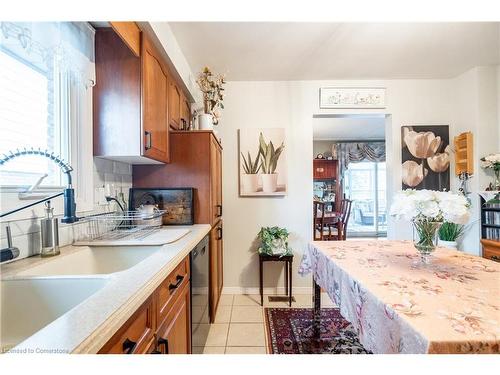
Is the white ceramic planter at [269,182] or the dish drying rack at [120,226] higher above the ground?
the white ceramic planter at [269,182]

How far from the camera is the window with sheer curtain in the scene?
1.03 metres

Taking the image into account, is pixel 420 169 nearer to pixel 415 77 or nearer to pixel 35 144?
pixel 415 77

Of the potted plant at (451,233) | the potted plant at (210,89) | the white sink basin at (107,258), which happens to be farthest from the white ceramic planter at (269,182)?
the potted plant at (451,233)

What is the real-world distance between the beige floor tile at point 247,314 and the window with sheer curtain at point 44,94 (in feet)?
6.00

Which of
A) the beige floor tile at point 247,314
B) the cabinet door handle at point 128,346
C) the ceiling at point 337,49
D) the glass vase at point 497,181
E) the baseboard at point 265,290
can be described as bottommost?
the beige floor tile at point 247,314

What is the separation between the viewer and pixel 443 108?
294 centimetres

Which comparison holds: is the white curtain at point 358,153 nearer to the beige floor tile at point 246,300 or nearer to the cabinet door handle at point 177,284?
the beige floor tile at point 246,300

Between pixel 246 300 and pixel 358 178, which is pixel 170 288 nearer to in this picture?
pixel 246 300

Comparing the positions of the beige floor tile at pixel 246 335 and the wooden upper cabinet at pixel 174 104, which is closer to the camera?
the beige floor tile at pixel 246 335

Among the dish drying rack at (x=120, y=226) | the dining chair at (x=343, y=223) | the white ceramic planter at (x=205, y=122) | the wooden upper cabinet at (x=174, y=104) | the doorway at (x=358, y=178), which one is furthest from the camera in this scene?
the doorway at (x=358, y=178)

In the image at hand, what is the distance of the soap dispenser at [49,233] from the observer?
42.8 inches

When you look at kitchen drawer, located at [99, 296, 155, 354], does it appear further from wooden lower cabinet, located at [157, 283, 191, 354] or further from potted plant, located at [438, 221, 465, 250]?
potted plant, located at [438, 221, 465, 250]

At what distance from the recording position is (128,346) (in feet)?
2.34
